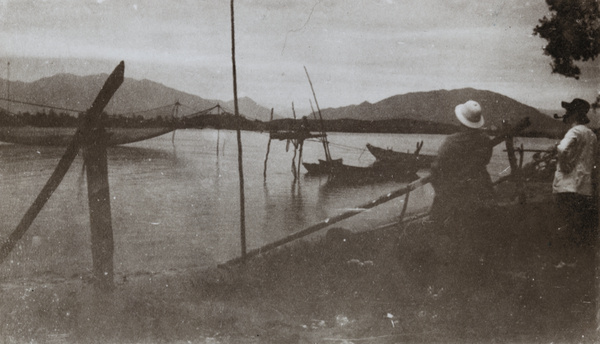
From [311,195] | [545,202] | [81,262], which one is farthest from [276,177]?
[545,202]

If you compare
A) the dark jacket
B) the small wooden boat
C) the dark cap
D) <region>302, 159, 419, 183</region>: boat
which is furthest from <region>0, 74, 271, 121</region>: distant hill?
the small wooden boat

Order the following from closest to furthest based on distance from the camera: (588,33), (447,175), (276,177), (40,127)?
(447,175) < (588,33) < (40,127) < (276,177)

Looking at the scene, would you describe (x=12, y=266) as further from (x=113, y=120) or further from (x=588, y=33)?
(x=588, y=33)

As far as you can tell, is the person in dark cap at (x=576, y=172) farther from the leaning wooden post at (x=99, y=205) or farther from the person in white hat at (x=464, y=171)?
the leaning wooden post at (x=99, y=205)

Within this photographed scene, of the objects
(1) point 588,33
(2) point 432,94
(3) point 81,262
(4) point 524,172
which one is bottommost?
(3) point 81,262

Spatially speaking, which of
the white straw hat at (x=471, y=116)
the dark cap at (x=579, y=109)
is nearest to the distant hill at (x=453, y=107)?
the white straw hat at (x=471, y=116)

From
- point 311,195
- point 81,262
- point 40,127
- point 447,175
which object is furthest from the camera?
point 311,195
